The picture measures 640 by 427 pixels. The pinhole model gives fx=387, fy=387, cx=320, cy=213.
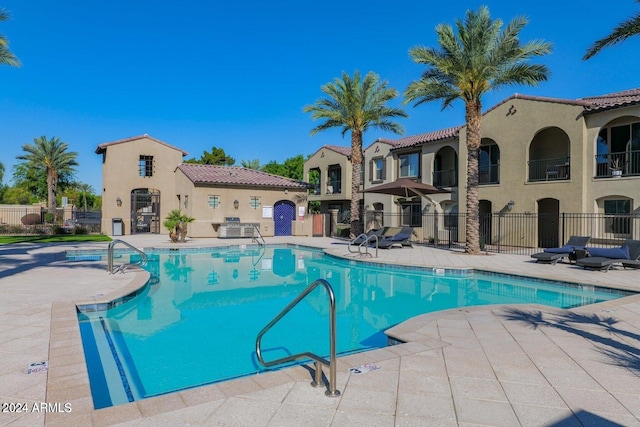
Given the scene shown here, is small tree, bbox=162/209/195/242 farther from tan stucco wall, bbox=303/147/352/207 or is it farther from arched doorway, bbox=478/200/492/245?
arched doorway, bbox=478/200/492/245

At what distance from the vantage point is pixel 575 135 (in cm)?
1816

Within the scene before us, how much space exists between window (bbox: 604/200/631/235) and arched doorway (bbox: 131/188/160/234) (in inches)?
1090

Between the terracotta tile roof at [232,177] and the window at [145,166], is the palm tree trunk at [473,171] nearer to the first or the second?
the terracotta tile roof at [232,177]

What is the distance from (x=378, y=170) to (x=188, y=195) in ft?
46.9

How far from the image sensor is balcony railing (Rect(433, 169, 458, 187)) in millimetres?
24828

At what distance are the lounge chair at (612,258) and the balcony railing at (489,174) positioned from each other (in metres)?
9.47

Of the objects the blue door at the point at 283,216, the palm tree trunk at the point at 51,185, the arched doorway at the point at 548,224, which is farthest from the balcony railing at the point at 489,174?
the palm tree trunk at the point at 51,185

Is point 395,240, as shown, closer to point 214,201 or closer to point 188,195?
point 214,201

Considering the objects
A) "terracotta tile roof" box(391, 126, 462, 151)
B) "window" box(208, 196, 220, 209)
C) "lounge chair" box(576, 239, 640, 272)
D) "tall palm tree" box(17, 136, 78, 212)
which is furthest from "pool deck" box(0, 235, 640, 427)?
"tall palm tree" box(17, 136, 78, 212)

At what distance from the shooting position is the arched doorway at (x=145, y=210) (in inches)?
1116

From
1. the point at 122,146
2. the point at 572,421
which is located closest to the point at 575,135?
the point at 572,421

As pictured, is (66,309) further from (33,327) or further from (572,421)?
(572,421)

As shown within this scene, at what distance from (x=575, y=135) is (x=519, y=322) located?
1562cm

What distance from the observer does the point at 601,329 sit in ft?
19.5
